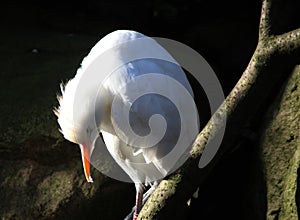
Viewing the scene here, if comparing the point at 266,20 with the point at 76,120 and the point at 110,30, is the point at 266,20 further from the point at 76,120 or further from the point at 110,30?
the point at 110,30

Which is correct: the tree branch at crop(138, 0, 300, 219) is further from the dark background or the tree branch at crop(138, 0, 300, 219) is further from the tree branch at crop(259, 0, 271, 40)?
the dark background

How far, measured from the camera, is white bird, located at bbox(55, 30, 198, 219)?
187 cm

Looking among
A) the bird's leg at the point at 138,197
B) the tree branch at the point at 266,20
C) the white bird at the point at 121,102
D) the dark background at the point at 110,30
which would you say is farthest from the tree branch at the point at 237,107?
the dark background at the point at 110,30

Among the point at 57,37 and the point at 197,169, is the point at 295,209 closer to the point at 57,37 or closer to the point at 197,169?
the point at 197,169

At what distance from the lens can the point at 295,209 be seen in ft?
7.24

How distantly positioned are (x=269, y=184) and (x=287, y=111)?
314 mm

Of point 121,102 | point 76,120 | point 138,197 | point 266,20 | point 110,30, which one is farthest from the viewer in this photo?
point 110,30

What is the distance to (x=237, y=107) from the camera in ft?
5.47

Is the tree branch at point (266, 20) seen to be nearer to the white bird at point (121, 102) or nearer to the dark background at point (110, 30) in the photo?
the white bird at point (121, 102)

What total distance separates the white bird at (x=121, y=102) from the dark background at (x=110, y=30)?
23.6 inches

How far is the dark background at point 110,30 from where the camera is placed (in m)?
2.70

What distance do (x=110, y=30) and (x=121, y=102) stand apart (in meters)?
1.80

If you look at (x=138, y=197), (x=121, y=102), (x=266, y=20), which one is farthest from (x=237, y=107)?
(x=138, y=197)

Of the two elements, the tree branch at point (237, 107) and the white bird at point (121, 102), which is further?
the white bird at point (121, 102)
